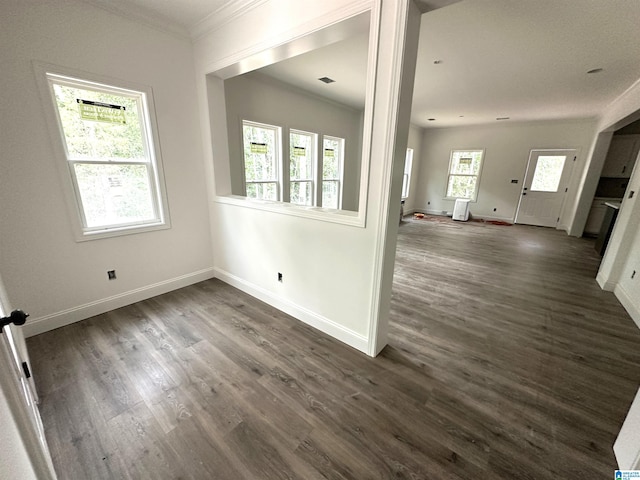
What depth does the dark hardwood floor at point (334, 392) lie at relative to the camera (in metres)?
1.32

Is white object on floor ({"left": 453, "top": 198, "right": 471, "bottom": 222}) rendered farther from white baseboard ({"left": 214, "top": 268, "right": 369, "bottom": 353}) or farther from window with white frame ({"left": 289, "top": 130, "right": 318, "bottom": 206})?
white baseboard ({"left": 214, "top": 268, "right": 369, "bottom": 353})

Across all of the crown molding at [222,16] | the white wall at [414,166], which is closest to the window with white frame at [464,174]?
the white wall at [414,166]

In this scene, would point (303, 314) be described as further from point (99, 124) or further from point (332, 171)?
point (332, 171)

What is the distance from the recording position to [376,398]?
1.68 m

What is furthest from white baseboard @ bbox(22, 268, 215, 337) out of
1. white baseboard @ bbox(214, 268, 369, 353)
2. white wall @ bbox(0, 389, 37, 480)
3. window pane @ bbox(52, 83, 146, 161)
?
white wall @ bbox(0, 389, 37, 480)

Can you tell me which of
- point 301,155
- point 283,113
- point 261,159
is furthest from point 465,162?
point 261,159

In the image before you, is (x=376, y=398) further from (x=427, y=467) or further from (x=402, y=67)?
(x=402, y=67)

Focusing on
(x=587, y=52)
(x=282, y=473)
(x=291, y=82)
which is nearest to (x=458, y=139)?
(x=587, y=52)

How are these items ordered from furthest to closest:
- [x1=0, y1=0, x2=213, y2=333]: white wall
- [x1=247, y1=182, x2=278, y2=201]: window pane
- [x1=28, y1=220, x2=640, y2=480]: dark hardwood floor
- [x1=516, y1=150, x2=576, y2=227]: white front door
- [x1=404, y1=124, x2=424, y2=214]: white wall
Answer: [x1=404, y1=124, x2=424, y2=214]: white wall, [x1=516, y1=150, x2=576, y2=227]: white front door, [x1=247, y1=182, x2=278, y2=201]: window pane, [x1=0, y1=0, x2=213, y2=333]: white wall, [x1=28, y1=220, x2=640, y2=480]: dark hardwood floor

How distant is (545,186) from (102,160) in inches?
368

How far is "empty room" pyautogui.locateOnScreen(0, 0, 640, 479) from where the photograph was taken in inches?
55.0

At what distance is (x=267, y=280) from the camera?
2799 millimetres

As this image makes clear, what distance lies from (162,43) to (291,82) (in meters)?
1.98

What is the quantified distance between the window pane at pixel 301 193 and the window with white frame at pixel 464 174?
17.7 ft
